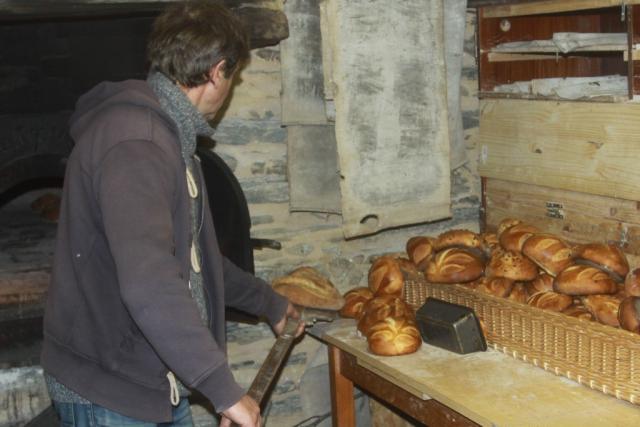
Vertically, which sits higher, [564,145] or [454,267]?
[564,145]

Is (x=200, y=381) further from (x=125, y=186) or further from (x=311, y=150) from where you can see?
(x=311, y=150)

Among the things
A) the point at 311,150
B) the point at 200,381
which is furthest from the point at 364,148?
the point at 200,381

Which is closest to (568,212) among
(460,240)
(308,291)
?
(460,240)

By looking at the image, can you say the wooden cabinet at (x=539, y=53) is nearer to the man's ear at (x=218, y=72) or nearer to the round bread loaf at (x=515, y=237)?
the round bread loaf at (x=515, y=237)

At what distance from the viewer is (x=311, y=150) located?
347 cm

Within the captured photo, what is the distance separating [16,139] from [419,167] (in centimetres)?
166

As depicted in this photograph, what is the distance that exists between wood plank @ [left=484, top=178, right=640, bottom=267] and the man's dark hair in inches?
63.5

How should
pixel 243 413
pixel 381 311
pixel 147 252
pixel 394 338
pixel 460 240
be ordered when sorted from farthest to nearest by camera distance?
1. pixel 460 240
2. pixel 381 311
3. pixel 394 338
4. pixel 243 413
5. pixel 147 252

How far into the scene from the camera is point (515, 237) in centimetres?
302

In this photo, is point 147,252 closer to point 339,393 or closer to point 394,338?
point 394,338

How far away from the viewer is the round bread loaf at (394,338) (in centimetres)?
278

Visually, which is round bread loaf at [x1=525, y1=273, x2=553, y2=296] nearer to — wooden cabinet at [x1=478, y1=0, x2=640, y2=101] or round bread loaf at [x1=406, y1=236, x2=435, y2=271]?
round bread loaf at [x1=406, y1=236, x2=435, y2=271]

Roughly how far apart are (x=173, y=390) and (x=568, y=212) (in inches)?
73.2

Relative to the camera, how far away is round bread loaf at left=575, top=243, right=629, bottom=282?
2.69 m
